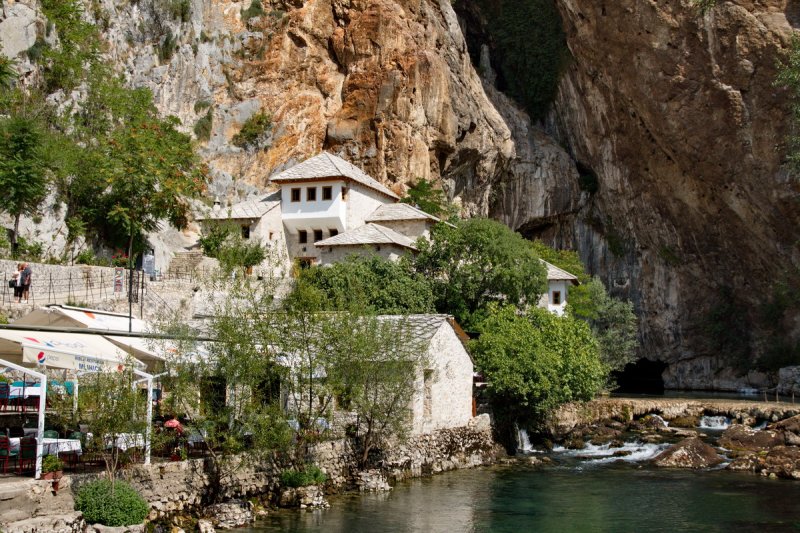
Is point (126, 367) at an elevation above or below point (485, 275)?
below

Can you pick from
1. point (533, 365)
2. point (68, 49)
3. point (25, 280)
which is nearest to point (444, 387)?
point (533, 365)

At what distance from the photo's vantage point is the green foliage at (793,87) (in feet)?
188

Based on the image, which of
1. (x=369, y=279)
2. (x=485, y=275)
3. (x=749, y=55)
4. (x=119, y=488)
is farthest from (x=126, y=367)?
(x=749, y=55)

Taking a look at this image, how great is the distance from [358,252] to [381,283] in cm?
504

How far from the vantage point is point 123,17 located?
198 feet

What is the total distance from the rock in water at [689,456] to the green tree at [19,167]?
103ft

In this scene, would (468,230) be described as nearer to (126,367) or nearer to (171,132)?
(171,132)

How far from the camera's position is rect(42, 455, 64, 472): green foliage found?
18.3 metres

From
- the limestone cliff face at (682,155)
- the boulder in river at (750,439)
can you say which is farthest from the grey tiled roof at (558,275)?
the boulder in river at (750,439)

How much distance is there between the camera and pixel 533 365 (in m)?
35.0

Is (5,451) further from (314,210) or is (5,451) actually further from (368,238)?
(314,210)

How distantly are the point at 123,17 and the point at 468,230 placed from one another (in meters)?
33.0

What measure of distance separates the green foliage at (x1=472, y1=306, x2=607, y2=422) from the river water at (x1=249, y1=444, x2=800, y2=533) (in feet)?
10.8

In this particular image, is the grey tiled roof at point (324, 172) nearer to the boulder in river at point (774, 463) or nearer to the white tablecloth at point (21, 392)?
the boulder in river at point (774, 463)
